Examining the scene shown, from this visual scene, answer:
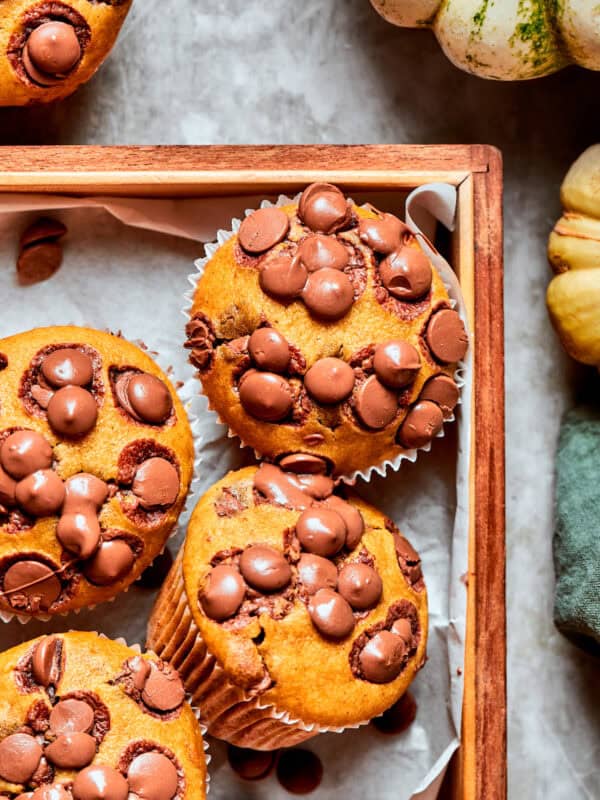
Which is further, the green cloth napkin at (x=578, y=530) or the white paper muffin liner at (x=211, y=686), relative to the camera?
the green cloth napkin at (x=578, y=530)

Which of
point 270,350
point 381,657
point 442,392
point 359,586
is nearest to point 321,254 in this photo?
point 270,350

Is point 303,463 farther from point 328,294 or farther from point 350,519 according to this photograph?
point 328,294

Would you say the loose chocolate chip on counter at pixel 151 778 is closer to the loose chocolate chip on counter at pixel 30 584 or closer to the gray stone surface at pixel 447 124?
the loose chocolate chip on counter at pixel 30 584

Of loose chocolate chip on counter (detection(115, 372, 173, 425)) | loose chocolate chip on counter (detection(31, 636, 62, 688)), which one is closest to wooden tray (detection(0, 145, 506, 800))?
loose chocolate chip on counter (detection(115, 372, 173, 425))

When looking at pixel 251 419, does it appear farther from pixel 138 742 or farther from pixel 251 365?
pixel 138 742

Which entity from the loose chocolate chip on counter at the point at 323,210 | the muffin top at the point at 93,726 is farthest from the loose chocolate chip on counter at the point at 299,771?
the loose chocolate chip on counter at the point at 323,210

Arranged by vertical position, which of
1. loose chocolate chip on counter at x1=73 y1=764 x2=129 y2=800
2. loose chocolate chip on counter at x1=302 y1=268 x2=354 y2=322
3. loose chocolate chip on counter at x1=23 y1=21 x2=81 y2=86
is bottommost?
loose chocolate chip on counter at x1=73 y1=764 x2=129 y2=800

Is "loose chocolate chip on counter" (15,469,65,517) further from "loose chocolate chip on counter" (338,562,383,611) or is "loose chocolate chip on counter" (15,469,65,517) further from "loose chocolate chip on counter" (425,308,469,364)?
"loose chocolate chip on counter" (425,308,469,364)
